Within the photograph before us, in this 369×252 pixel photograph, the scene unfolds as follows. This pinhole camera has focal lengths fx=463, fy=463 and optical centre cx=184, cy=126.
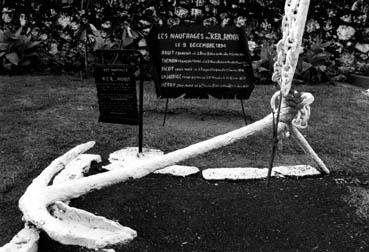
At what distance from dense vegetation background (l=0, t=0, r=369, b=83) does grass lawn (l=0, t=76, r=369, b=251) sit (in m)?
1.56

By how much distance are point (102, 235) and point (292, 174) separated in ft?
6.48

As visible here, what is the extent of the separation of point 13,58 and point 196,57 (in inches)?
150

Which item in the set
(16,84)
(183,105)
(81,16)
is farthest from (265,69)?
(16,84)

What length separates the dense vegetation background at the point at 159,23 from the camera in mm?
8039

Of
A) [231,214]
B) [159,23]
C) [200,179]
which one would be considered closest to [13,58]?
[159,23]

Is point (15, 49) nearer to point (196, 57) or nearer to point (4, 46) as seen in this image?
point (4, 46)

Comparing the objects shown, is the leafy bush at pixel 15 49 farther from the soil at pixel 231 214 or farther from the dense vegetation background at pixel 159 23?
the soil at pixel 231 214

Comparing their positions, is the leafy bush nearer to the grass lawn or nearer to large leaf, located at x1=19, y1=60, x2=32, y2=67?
large leaf, located at x1=19, y1=60, x2=32, y2=67

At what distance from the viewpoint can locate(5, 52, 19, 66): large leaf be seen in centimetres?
766

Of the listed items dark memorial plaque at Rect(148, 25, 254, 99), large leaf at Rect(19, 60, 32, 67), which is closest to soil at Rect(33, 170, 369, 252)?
dark memorial plaque at Rect(148, 25, 254, 99)

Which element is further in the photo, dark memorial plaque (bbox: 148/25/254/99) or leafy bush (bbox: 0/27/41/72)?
leafy bush (bbox: 0/27/41/72)

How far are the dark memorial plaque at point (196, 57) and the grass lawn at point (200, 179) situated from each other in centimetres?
49

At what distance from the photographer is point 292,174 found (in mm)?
3986

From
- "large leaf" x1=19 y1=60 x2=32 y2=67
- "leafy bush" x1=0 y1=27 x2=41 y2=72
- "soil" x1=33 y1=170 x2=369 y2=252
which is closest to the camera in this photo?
"soil" x1=33 y1=170 x2=369 y2=252
